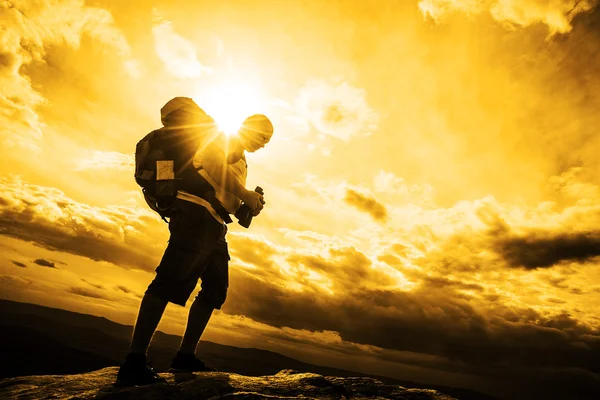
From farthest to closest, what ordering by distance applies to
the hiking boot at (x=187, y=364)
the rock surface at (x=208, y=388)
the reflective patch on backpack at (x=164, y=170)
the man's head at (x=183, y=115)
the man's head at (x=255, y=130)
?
the hiking boot at (x=187, y=364)
the man's head at (x=255, y=130)
the man's head at (x=183, y=115)
the reflective patch on backpack at (x=164, y=170)
the rock surface at (x=208, y=388)

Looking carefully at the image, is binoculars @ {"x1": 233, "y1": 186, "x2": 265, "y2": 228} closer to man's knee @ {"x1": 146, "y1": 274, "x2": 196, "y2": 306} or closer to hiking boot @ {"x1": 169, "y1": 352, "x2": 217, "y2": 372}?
man's knee @ {"x1": 146, "y1": 274, "x2": 196, "y2": 306}

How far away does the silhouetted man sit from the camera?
314 cm

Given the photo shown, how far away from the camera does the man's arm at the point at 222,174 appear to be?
340 centimetres

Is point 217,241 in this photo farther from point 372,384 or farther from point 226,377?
point 372,384

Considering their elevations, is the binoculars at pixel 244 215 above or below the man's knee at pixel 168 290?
above

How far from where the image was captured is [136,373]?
303 centimetres

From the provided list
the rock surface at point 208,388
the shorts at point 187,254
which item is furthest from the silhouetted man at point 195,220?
the rock surface at point 208,388

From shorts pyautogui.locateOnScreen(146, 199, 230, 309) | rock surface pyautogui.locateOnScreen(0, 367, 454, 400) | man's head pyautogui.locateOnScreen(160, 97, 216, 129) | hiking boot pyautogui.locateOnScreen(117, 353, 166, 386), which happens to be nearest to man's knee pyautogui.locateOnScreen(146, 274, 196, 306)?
shorts pyautogui.locateOnScreen(146, 199, 230, 309)

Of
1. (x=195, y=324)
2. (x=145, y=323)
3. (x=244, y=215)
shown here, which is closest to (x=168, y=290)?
(x=145, y=323)

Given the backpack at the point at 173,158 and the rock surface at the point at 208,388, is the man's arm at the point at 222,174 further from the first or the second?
the rock surface at the point at 208,388

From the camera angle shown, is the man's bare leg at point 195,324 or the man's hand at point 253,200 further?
the man's bare leg at point 195,324

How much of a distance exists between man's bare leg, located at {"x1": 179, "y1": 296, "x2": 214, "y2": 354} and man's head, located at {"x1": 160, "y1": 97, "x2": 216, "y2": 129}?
6.93 ft

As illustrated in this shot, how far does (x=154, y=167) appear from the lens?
3.38 m

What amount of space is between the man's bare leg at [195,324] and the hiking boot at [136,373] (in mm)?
767
